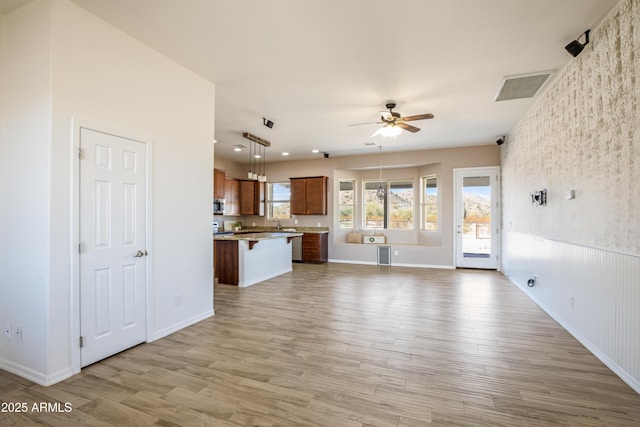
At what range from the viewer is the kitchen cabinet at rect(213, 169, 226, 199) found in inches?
298

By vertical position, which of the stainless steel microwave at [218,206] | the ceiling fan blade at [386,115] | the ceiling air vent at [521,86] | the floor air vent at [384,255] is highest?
the ceiling air vent at [521,86]

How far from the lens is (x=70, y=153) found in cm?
232

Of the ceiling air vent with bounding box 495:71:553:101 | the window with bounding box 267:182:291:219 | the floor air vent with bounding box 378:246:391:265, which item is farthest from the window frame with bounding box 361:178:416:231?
the ceiling air vent with bounding box 495:71:553:101

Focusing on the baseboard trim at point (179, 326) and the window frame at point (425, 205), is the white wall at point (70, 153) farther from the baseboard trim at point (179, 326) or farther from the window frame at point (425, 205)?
the window frame at point (425, 205)

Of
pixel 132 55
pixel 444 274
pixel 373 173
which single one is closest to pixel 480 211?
pixel 444 274

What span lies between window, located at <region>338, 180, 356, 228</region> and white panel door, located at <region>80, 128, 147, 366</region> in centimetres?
612

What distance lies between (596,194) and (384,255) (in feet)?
17.2

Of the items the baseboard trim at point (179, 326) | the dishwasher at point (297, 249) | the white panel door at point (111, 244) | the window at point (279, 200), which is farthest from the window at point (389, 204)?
the white panel door at point (111, 244)

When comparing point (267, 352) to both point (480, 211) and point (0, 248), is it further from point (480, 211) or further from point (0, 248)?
point (480, 211)

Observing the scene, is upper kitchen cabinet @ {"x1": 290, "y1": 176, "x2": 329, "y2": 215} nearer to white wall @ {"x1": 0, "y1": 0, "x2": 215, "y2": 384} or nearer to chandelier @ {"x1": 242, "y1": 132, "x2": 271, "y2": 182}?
chandelier @ {"x1": 242, "y1": 132, "x2": 271, "y2": 182}

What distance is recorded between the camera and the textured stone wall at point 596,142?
221 centimetres

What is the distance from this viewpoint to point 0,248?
8.19 ft

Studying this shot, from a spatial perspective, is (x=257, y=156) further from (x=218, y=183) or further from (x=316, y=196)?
(x=316, y=196)

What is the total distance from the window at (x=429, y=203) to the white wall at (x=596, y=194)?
132 inches
